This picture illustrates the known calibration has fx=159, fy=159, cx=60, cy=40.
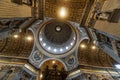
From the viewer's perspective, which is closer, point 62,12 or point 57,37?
point 62,12

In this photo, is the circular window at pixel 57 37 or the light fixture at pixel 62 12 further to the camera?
the circular window at pixel 57 37

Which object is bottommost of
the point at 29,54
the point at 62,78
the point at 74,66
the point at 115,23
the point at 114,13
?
the point at 62,78

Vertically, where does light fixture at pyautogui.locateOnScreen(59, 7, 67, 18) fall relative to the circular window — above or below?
above

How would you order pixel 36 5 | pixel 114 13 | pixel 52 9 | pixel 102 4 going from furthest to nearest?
pixel 52 9, pixel 36 5, pixel 102 4, pixel 114 13

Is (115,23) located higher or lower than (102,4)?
lower

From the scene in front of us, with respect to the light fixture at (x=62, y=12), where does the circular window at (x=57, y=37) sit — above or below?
below

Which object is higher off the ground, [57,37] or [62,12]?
[62,12]

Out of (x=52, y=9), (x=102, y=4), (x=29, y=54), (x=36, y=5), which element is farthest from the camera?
(x=29, y=54)

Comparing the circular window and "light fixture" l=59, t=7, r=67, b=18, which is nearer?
"light fixture" l=59, t=7, r=67, b=18

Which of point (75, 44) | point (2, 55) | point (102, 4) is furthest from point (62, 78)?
point (102, 4)

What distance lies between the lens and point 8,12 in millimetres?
5539

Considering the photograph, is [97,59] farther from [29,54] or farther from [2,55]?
[2,55]

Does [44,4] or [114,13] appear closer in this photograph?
[114,13]

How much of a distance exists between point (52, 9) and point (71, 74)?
27.1ft
